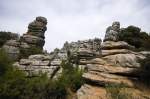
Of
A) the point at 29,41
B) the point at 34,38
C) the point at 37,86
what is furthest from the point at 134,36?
the point at 29,41

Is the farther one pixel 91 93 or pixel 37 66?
pixel 37 66

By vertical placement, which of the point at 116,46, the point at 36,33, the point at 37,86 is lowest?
the point at 37,86

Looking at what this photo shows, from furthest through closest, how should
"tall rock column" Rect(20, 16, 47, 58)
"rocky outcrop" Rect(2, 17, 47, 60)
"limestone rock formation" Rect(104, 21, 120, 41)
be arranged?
"tall rock column" Rect(20, 16, 47, 58)
"rocky outcrop" Rect(2, 17, 47, 60)
"limestone rock formation" Rect(104, 21, 120, 41)

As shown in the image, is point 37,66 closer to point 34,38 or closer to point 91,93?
point 34,38

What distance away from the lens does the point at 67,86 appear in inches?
1971

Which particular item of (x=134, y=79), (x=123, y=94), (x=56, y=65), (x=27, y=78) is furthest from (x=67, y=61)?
(x=123, y=94)

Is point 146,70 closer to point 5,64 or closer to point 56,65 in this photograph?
point 56,65

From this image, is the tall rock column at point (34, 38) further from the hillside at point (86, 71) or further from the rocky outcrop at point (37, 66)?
the rocky outcrop at point (37, 66)

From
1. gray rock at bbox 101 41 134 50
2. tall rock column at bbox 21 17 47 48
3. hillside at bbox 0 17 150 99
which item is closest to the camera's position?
hillside at bbox 0 17 150 99

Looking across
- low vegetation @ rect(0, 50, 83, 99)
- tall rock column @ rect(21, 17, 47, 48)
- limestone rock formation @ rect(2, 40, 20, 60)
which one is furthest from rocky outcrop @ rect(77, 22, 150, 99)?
tall rock column @ rect(21, 17, 47, 48)

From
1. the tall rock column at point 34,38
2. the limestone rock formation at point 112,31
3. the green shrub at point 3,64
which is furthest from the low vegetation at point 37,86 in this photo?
the tall rock column at point 34,38

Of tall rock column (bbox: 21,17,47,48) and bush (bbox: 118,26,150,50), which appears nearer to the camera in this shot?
bush (bbox: 118,26,150,50)

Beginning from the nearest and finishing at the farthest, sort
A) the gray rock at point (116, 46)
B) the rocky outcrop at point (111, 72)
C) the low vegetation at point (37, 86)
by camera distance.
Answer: the rocky outcrop at point (111, 72) → the low vegetation at point (37, 86) → the gray rock at point (116, 46)

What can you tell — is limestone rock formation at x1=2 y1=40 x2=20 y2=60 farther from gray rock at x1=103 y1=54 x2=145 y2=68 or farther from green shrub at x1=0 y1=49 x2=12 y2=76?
gray rock at x1=103 y1=54 x2=145 y2=68
